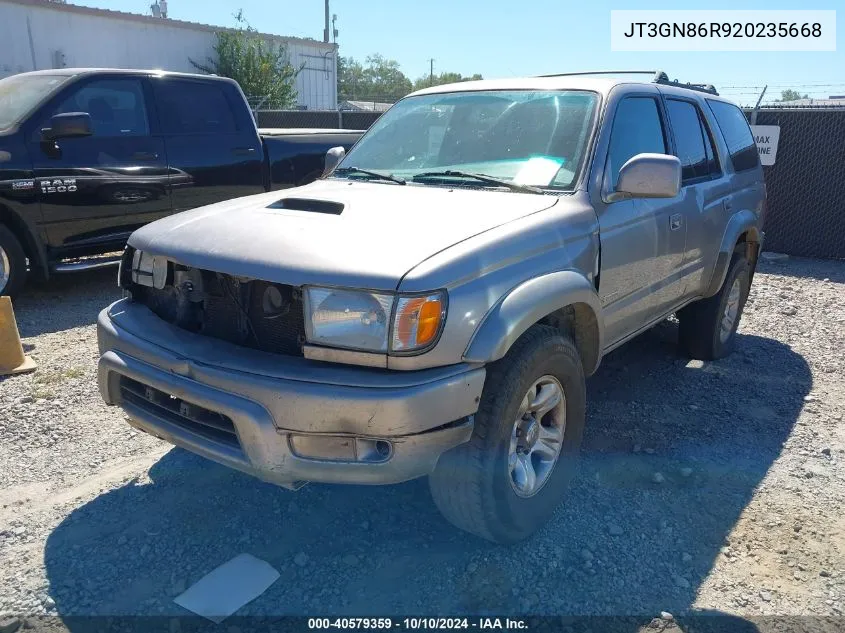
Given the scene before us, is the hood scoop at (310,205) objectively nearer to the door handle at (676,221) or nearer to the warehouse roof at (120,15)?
the door handle at (676,221)

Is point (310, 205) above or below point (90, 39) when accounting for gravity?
below

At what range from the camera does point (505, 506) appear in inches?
108

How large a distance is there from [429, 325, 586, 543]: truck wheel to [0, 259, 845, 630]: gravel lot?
22cm

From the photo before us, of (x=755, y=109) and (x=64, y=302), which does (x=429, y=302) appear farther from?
(x=755, y=109)

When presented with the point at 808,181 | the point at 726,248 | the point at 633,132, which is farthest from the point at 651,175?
the point at 808,181

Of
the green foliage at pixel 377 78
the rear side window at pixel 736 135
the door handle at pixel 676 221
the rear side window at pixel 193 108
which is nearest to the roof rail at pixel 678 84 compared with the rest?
the rear side window at pixel 736 135

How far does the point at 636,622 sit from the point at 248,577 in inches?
58.7

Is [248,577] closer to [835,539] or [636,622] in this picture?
[636,622]

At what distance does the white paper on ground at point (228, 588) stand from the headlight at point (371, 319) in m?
1.01

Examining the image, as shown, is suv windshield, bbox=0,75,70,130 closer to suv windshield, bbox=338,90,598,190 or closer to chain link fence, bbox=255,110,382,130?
suv windshield, bbox=338,90,598,190

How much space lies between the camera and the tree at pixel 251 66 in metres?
27.6

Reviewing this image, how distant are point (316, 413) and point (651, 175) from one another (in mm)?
1959

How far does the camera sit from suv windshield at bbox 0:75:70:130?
598 cm

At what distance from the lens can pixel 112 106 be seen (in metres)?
6.52
